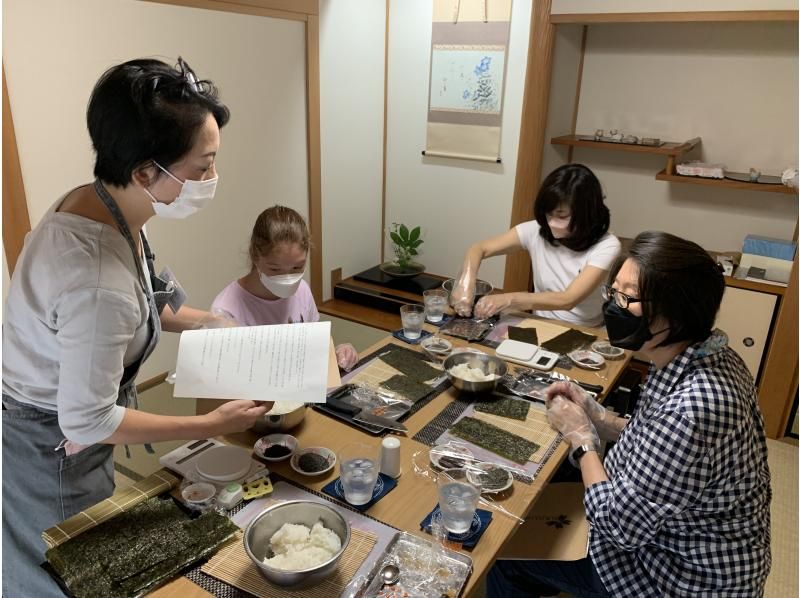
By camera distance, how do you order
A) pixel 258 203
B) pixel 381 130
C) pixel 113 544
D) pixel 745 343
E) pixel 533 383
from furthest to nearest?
pixel 381 130
pixel 258 203
pixel 745 343
pixel 533 383
pixel 113 544

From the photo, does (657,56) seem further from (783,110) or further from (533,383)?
(533,383)

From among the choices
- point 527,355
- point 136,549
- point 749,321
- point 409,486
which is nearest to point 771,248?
point 749,321

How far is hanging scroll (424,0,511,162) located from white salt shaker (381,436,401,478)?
9.31 feet

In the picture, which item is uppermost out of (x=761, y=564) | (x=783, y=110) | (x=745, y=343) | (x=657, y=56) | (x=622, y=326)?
(x=657, y=56)

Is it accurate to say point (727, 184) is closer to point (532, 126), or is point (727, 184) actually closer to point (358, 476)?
point (532, 126)

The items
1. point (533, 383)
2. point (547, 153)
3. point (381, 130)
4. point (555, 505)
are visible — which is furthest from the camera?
point (381, 130)

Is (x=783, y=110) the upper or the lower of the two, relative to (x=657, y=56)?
lower

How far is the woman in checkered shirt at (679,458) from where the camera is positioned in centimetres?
116

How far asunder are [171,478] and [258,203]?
2288mm

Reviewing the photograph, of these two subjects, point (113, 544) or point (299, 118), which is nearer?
point (113, 544)

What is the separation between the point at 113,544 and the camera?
43.1 inches

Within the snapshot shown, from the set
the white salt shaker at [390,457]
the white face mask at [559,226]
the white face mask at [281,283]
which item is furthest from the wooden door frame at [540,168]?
the white salt shaker at [390,457]

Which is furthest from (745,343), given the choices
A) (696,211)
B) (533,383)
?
(533,383)

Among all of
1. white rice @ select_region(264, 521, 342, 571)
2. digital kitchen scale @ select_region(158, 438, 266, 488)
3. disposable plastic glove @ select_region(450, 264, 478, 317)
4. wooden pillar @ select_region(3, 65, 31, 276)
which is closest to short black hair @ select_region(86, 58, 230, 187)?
digital kitchen scale @ select_region(158, 438, 266, 488)
